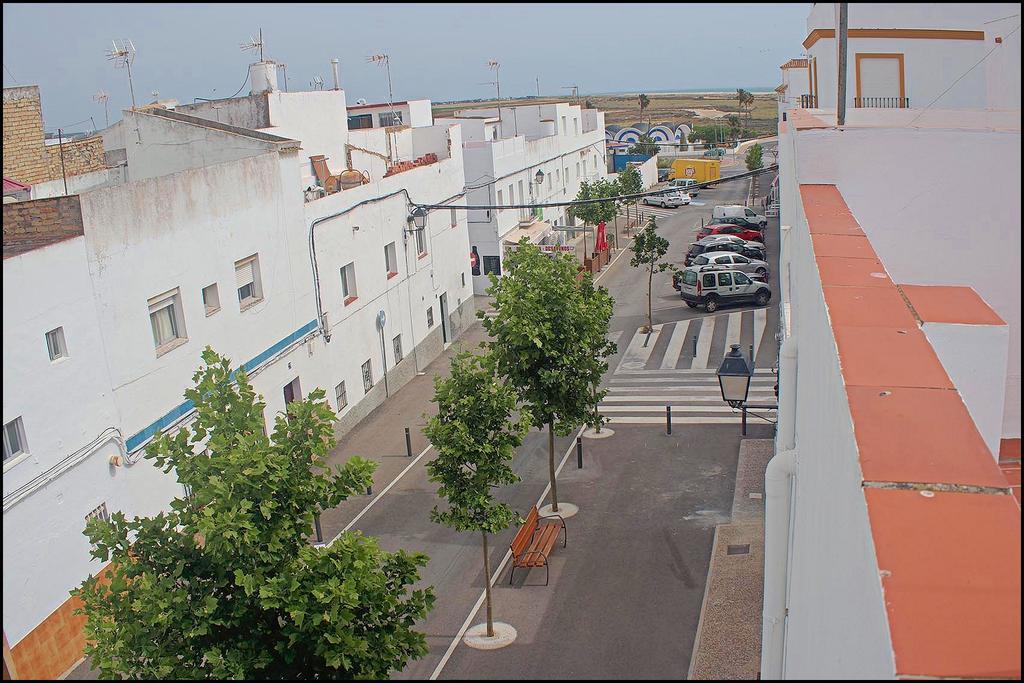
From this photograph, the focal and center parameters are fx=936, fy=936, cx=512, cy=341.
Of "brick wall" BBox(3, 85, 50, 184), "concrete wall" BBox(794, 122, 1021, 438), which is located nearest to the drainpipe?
"concrete wall" BBox(794, 122, 1021, 438)

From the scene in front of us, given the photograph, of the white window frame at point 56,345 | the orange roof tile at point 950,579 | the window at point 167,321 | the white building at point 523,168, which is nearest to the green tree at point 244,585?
the orange roof tile at point 950,579

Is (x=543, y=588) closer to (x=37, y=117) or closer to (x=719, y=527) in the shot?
(x=719, y=527)

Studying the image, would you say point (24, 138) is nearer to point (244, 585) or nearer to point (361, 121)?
point (244, 585)

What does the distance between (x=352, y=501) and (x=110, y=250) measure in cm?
620

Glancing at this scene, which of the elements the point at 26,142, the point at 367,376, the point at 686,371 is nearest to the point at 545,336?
the point at 367,376

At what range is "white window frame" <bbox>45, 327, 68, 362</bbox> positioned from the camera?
39.1ft

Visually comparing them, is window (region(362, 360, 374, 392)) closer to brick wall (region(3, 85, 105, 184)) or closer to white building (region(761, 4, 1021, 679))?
brick wall (region(3, 85, 105, 184))

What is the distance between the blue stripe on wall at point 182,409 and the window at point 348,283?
2.19 meters

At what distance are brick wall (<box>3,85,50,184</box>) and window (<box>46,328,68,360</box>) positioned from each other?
6.21m

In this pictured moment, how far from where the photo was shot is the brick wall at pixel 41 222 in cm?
1208

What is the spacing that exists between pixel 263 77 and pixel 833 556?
923 inches

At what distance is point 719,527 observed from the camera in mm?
14516

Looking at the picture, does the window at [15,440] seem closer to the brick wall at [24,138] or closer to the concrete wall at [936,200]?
the brick wall at [24,138]

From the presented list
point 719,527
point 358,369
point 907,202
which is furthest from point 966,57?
point 358,369
